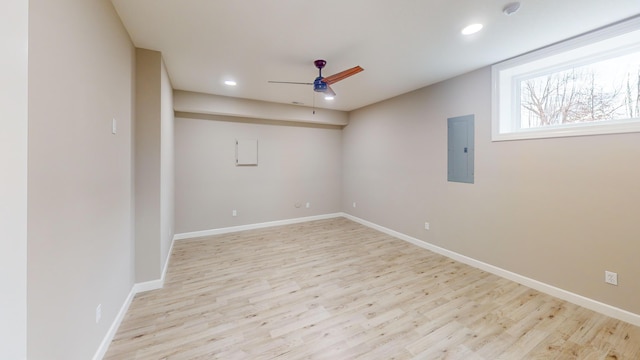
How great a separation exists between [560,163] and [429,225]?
72.3 inches

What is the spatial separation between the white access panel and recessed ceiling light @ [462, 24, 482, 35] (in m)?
3.95

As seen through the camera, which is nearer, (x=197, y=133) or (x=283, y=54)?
(x=283, y=54)

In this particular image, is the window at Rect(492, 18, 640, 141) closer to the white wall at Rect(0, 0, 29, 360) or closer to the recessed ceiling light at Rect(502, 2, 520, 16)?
the recessed ceiling light at Rect(502, 2, 520, 16)

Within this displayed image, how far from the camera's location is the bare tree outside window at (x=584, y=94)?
2.21 metres

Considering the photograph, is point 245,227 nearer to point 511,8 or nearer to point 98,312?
point 98,312

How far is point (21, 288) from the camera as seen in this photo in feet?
3.09

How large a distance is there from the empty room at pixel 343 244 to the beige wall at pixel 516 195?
0.02 metres

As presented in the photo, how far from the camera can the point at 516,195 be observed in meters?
2.83

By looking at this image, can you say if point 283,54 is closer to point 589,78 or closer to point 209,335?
point 209,335

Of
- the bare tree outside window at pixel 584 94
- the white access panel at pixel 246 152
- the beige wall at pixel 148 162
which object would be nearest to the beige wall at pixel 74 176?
the beige wall at pixel 148 162

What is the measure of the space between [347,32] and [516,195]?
2.72 metres

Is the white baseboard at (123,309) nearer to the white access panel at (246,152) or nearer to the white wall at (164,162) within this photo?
the white wall at (164,162)

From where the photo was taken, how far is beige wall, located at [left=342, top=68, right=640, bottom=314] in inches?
85.6

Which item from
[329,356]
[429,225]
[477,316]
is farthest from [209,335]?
[429,225]
